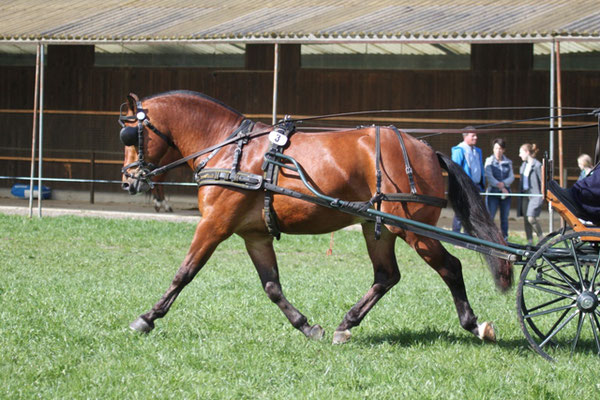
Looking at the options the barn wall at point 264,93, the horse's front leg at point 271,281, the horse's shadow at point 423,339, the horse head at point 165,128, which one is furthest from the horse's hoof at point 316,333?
the barn wall at point 264,93

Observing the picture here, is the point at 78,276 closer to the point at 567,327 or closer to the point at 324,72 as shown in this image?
A: the point at 567,327

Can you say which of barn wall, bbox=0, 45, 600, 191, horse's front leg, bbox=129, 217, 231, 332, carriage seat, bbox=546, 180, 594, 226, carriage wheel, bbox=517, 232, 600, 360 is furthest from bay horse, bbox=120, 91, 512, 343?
barn wall, bbox=0, 45, 600, 191

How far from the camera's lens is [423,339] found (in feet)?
23.5

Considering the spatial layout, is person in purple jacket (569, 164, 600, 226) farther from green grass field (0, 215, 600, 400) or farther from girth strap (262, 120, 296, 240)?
girth strap (262, 120, 296, 240)

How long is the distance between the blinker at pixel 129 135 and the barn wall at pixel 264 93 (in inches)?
444

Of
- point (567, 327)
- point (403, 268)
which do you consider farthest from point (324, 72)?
point (567, 327)

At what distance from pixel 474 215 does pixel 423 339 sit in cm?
110

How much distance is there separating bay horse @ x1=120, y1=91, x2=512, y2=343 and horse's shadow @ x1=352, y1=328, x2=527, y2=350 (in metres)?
0.17

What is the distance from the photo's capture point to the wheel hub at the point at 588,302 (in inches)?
243

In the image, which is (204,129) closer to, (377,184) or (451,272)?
(377,184)

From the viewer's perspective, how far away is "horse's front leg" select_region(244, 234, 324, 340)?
7.06m

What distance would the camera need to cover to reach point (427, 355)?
6.52 meters

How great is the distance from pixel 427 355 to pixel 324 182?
1.55 m

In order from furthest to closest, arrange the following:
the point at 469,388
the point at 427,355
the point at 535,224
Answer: the point at 535,224
the point at 427,355
the point at 469,388
